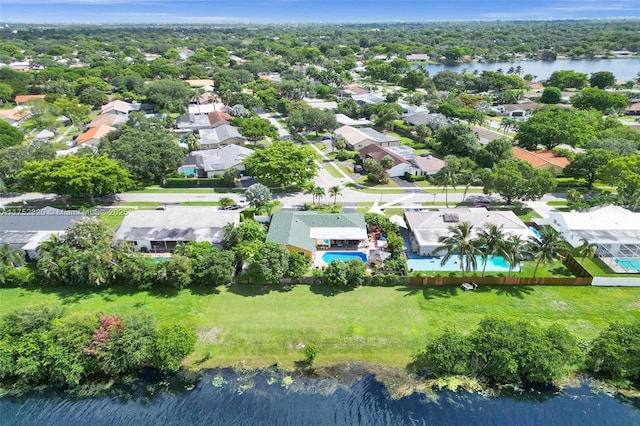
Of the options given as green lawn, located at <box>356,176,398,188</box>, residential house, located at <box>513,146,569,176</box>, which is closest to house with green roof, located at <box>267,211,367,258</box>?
green lawn, located at <box>356,176,398,188</box>

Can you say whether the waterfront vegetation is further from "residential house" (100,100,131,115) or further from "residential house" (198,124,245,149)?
"residential house" (100,100,131,115)

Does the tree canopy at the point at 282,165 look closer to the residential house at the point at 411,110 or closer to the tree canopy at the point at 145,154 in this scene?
the tree canopy at the point at 145,154

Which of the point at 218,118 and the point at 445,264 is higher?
the point at 218,118

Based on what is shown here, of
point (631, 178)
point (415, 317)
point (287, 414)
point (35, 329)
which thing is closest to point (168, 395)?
point (287, 414)

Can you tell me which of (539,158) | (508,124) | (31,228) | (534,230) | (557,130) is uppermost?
(557,130)

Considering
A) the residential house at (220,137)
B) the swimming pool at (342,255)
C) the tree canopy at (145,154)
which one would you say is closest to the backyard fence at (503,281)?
the swimming pool at (342,255)

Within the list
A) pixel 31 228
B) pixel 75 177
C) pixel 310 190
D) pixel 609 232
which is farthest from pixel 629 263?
pixel 75 177

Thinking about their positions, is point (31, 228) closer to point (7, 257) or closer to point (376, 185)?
point (7, 257)
